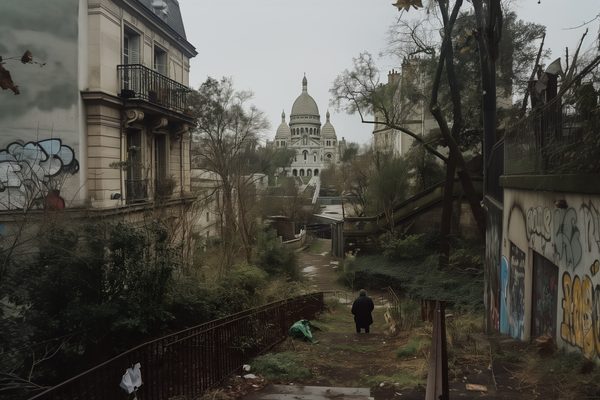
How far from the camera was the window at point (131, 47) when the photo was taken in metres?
→ 16.2

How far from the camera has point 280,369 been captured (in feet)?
26.2

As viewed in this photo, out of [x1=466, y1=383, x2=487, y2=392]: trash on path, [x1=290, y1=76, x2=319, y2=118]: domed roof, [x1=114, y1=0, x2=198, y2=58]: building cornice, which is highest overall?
[x1=290, y1=76, x2=319, y2=118]: domed roof

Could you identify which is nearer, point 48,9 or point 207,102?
point 48,9

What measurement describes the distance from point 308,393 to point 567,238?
149 inches

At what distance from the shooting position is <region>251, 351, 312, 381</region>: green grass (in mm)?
7852

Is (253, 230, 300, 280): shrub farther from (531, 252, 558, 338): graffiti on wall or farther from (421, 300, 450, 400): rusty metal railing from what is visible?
(421, 300, 450, 400): rusty metal railing

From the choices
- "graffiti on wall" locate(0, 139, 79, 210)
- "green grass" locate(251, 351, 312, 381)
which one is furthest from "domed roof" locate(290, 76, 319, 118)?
"green grass" locate(251, 351, 312, 381)

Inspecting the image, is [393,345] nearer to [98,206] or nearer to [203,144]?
[98,206]

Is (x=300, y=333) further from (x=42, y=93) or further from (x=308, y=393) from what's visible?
(x=42, y=93)

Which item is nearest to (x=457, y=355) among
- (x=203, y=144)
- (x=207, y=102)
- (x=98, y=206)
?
(x=98, y=206)

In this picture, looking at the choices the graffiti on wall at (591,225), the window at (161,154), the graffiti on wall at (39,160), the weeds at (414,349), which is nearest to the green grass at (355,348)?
the weeds at (414,349)

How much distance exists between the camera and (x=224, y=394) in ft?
22.1

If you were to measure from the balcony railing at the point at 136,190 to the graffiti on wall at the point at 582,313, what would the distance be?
1254cm

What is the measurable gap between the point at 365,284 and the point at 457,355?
16626 millimetres
